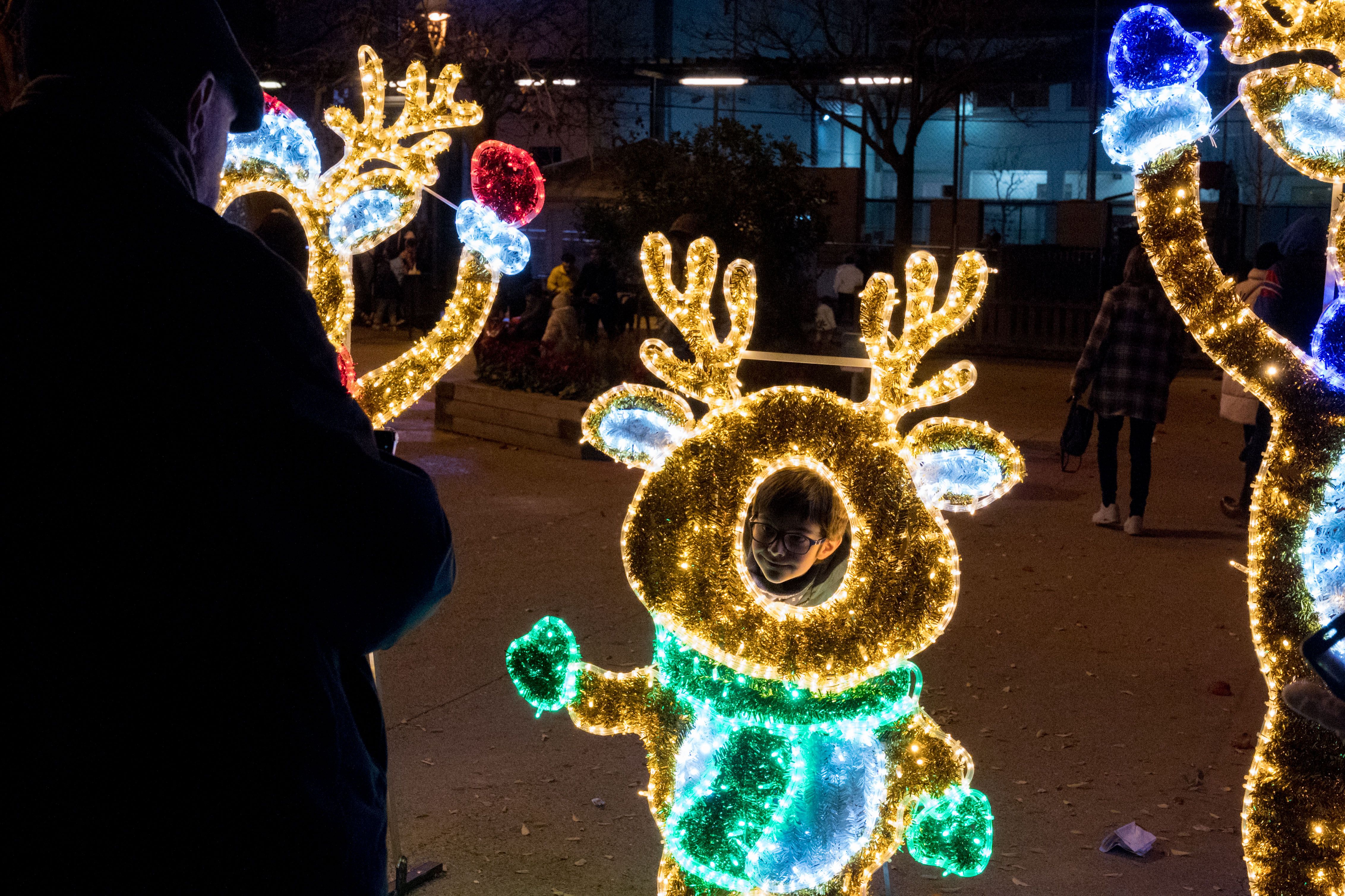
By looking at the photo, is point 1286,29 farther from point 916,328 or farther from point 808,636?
point 808,636

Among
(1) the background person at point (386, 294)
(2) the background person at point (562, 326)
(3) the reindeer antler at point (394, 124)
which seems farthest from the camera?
(1) the background person at point (386, 294)

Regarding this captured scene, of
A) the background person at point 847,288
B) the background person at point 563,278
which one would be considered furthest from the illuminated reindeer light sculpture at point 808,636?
the background person at point 847,288

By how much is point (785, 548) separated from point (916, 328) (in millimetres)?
617

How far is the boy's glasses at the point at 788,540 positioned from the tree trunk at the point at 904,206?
17386 millimetres

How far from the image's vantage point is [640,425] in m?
3.09

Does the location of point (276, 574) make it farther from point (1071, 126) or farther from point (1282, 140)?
point (1071, 126)

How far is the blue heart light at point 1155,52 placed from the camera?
2.77 meters

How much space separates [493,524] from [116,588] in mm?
6986

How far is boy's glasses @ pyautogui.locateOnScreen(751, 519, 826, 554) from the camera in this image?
3.05 m

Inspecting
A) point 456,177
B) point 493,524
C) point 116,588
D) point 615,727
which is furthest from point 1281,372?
point 456,177

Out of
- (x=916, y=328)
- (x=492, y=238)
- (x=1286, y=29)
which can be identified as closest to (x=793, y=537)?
(x=916, y=328)

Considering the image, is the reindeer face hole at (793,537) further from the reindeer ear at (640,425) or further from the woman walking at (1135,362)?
the woman walking at (1135,362)

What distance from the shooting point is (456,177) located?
22.9m

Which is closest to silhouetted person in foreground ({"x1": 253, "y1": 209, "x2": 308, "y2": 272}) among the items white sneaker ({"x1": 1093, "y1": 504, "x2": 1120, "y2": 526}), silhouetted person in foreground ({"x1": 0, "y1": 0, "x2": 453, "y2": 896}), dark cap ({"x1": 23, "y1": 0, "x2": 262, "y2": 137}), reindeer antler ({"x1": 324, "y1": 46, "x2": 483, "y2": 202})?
reindeer antler ({"x1": 324, "y1": 46, "x2": 483, "y2": 202})
